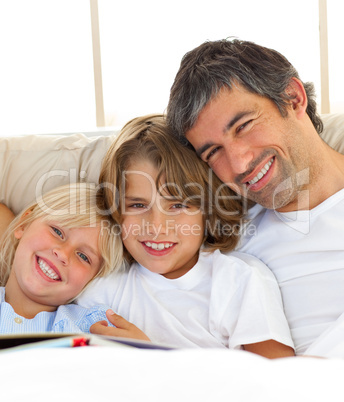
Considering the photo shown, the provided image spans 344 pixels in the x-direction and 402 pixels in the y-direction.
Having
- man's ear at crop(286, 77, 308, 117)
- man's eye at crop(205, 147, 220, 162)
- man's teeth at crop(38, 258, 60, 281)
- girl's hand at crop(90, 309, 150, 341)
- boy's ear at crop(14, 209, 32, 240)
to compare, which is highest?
man's ear at crop(286, 77, 308, 117)

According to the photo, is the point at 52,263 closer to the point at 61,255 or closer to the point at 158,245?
the point at 61,255

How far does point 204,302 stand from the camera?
1525 mm

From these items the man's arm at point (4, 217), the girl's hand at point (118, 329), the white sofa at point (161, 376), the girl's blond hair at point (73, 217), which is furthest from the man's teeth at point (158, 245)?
the white sofa at point (161, 376)

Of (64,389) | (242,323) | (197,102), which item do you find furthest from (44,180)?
(64,389)

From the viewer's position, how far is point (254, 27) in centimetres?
423

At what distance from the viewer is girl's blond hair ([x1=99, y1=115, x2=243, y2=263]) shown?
1.58 metres

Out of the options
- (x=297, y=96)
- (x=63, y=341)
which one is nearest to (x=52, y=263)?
→ (x=63, y=341)

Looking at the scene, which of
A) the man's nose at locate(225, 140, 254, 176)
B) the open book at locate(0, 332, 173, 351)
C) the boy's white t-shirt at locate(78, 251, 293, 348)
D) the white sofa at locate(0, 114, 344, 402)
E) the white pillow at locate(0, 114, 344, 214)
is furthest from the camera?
the white pillow at locate(0, 114, 344, 214)

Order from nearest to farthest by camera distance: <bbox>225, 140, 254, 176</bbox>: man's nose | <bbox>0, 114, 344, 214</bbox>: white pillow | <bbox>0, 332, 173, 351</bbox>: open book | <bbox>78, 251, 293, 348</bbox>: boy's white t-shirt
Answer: <bbox>0, 332, 173, 351</bbox>: open book < <bbox>78, 251, 293, 348</bbox>: boy's white t-shirt < <bbox>225, 140, 254, 176</bbox>: man's nose < <bbox>0, 114, 344, 214</bbox>: white pillow

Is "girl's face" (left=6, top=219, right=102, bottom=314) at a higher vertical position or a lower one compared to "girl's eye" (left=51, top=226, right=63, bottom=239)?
lower

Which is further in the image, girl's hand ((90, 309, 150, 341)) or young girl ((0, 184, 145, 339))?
young girl ((0, 184, 145, 339))

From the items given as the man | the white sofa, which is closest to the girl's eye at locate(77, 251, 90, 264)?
the man

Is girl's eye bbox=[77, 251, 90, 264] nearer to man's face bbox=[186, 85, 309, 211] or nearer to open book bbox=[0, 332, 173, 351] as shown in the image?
man's face bbox=[186, 85, 309, 211]

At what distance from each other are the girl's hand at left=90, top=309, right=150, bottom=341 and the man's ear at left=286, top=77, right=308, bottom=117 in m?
0.81
